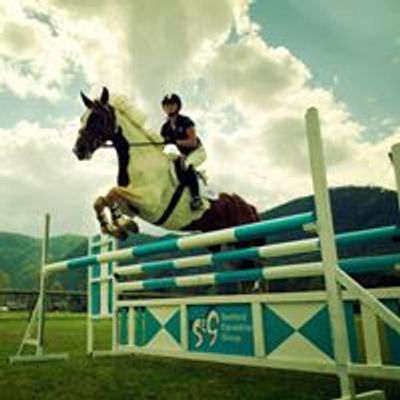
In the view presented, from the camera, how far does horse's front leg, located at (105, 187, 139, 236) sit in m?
3.55

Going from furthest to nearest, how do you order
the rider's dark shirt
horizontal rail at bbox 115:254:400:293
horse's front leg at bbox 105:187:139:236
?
the rider's dark shirt → horse's front leg at bbox 105:187:139:236 → horizontal rail at bbox 115:254:400:293

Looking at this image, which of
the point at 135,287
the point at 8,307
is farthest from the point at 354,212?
the point at 135,287

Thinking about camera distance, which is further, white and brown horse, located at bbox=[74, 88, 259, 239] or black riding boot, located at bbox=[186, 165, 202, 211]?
black riding boot, located at bbox=[186, 165, 202, 211]

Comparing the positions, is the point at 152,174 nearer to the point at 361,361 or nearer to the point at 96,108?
the point at 96,108

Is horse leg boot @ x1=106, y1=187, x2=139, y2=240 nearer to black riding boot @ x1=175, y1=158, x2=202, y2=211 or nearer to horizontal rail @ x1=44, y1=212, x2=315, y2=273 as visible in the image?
horizontal rail @ x1=44, y1=212, x2=315, y2=273

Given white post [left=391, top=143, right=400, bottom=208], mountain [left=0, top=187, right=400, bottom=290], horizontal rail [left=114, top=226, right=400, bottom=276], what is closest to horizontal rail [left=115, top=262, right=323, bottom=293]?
horizontal rail [left=114, top=226, right=400, bottom=276]

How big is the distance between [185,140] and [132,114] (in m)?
0.50

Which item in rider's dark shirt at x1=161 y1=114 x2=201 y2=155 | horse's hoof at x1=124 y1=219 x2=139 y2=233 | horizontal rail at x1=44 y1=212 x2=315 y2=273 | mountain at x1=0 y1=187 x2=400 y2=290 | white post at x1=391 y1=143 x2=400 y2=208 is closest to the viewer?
white post at x1=391 y1=143 x2=400 y2=208

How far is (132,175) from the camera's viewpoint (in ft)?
12.3

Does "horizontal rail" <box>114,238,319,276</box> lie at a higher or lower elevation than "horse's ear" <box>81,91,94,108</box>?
lower

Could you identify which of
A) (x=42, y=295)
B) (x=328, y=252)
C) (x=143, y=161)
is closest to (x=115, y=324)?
(x=42, y=295)

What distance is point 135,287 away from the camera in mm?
4555

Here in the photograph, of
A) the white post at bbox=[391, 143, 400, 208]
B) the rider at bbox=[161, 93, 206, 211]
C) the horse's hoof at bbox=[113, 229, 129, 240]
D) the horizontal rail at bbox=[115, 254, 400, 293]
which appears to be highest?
the rider at bbox=[161, 93, 206, 211]

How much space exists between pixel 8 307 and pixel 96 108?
27464 millimetres
